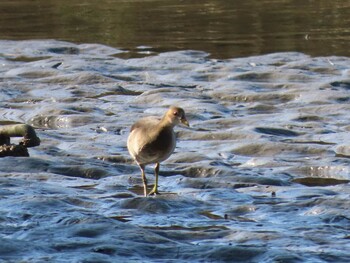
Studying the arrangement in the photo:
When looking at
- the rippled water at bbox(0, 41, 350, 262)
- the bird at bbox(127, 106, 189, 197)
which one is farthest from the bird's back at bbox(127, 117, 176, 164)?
the rippled water at bbox(0, 41, 350, 262)

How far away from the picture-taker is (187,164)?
34.3ft

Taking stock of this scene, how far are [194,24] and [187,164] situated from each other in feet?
A: 36.6

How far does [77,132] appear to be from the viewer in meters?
12.2

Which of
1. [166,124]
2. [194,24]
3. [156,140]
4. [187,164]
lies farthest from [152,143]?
[194,24]

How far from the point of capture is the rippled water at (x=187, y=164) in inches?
296

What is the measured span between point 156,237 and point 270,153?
352 cm

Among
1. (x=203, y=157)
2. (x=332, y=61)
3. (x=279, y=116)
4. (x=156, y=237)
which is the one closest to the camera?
(x=156, y=237)

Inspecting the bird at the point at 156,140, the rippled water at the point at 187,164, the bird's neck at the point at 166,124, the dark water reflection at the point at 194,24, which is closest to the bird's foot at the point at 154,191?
the bird at the point at 156,140

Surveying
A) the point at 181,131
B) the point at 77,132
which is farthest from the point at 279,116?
the point at 77,132

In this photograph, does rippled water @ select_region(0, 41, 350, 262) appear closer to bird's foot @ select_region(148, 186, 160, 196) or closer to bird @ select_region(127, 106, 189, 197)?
bird's foot @ select_region(148, 186, 160, 196)

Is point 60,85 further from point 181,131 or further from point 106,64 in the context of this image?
point 181,131

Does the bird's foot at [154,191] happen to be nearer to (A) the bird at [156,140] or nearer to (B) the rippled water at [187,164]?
(A) the bird at [156,140]

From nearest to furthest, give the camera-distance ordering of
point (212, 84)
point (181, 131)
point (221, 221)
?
point (221, 221), point (181, 131), point (212, 84)

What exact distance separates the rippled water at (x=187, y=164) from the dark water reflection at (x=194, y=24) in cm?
130
